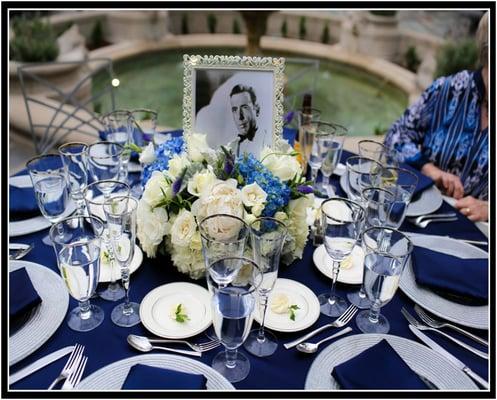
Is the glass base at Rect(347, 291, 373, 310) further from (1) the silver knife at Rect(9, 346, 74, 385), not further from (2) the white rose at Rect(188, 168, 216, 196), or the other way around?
(1) the silver knife at Rect(9, 346, 74, 385)

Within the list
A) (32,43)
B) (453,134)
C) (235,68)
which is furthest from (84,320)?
(32,43)

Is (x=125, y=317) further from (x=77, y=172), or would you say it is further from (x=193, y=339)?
(x=77, y=172)

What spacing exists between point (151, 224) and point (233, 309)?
472 millimetres

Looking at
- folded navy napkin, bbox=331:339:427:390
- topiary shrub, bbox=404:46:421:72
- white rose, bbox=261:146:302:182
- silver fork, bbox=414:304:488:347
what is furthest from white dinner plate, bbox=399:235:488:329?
topiary shrub, bbox=404:46:421:72

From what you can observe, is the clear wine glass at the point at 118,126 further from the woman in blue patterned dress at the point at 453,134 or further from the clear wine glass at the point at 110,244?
the woman in blue patterned dress at the point at 453,134

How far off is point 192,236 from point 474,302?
81 cm

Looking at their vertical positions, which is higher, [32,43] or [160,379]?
[160,379]

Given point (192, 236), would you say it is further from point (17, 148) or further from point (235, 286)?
point (17, 148)

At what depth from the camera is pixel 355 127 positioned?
4.98 meters

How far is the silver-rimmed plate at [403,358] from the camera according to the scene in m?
1.03

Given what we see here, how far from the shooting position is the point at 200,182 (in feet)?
4.09

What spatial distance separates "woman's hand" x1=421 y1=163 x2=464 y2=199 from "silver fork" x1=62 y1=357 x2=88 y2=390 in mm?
1694

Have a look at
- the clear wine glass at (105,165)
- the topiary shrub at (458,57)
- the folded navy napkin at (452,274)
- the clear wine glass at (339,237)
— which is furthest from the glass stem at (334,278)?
the topiary shrub at (458,57)

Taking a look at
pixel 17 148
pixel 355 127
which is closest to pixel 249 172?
pixel 17 148
